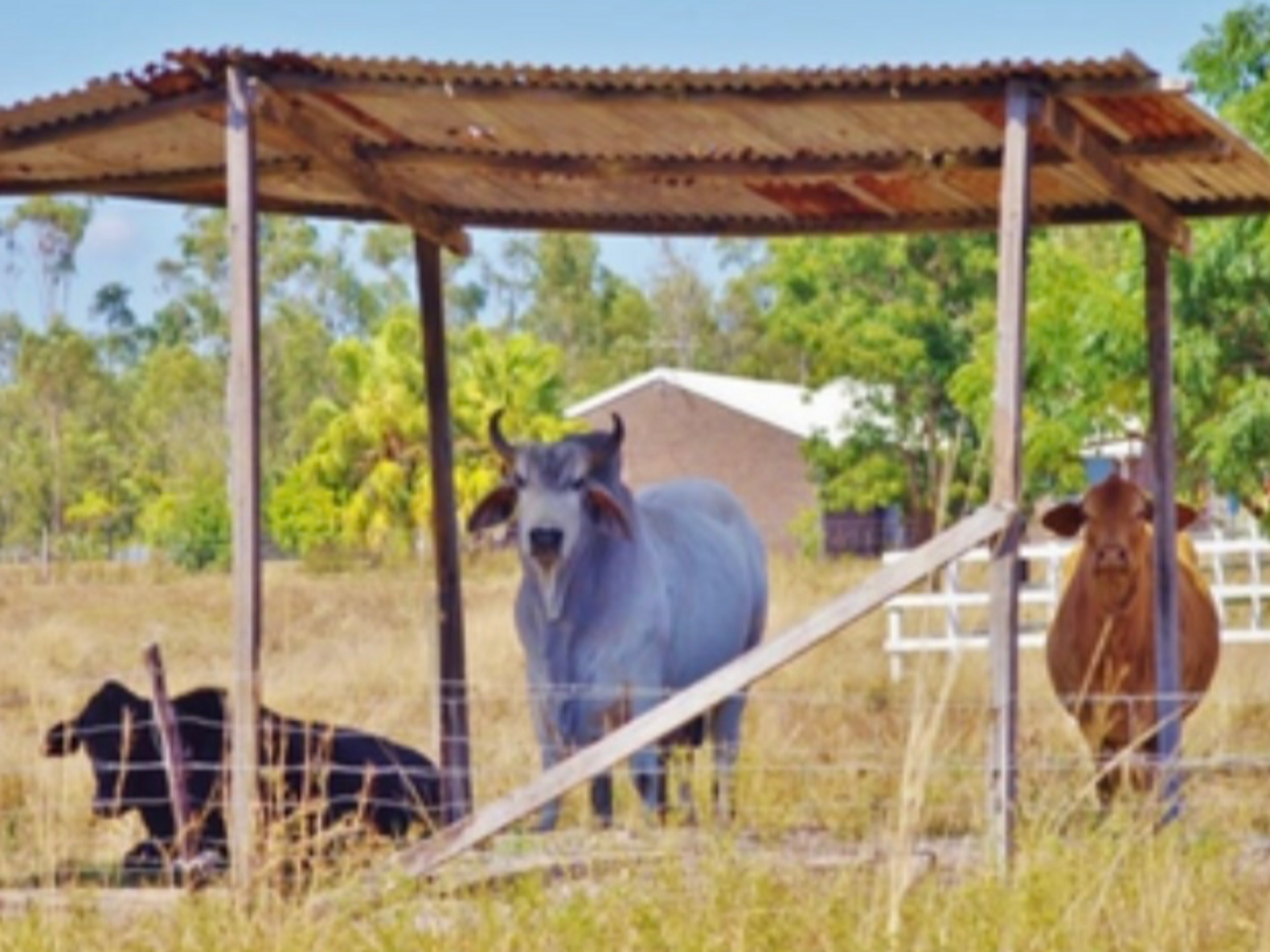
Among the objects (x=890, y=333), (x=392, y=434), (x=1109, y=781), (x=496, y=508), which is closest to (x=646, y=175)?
(x=496, y=508)

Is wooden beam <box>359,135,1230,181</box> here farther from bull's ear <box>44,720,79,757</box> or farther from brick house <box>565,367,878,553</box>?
brick house <box>565,367,878,553</box>

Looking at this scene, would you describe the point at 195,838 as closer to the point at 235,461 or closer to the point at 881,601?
the point at 235,461

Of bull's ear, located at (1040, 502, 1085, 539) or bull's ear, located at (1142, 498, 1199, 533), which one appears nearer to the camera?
bull's ear, located at (1040, 502, 1085, 539)

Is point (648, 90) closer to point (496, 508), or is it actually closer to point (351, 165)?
point (351, 165)

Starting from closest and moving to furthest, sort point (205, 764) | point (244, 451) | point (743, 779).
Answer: point (244, 451), point (205, 764), point (743, 779)

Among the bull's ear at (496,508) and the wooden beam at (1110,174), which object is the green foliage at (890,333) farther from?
the wooden beam at (1110,174)

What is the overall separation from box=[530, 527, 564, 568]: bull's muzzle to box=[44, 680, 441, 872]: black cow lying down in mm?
1045

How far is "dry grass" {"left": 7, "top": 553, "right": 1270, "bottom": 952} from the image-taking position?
938 centimetres

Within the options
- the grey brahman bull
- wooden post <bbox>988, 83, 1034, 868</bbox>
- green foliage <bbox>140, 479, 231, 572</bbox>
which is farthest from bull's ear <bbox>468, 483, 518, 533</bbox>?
green foliage <bbox>140, 479, 231, 572</bbox>

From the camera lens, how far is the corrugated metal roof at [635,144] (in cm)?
1041

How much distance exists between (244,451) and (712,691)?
6.06ft

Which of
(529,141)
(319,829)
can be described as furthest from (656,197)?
(319,829)

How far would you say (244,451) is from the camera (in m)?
10.5

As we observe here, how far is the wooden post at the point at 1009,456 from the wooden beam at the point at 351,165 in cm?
260
